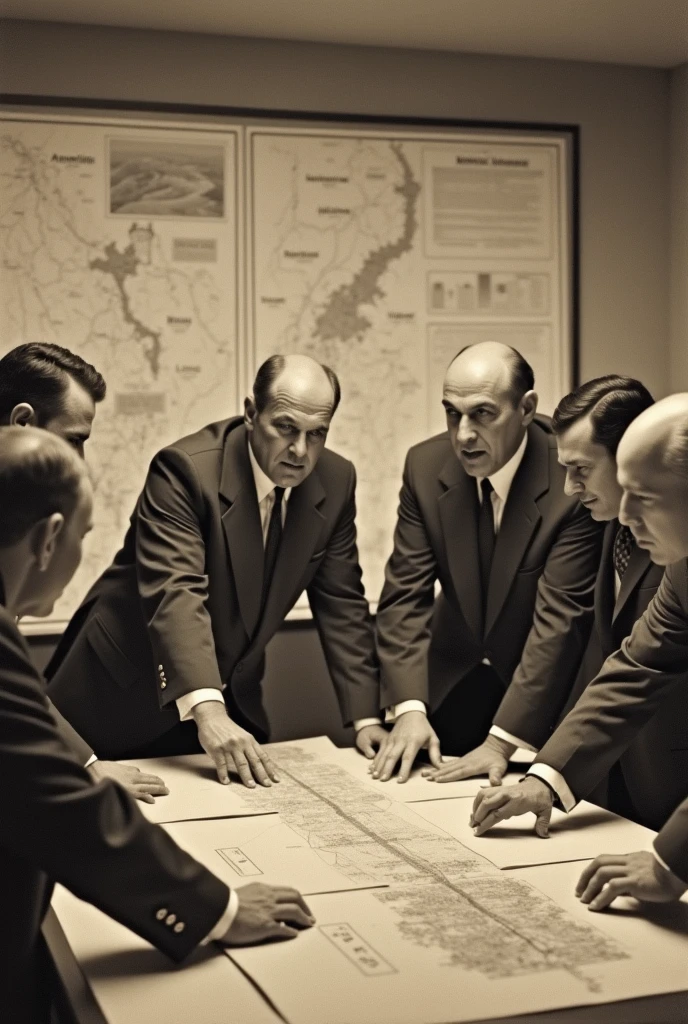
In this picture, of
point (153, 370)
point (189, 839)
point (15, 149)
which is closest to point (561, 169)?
point (153, 370)

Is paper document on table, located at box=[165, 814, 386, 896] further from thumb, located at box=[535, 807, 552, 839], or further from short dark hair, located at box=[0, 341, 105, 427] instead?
short dark hair, located at box=[0, 341, 105, 427]

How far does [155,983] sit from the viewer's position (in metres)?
1.66

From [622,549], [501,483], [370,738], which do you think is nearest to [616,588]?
[622,549]

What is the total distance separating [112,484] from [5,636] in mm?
2973

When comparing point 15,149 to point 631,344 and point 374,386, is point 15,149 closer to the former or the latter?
point 374,386

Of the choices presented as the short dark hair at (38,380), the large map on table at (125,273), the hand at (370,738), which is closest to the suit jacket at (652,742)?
the hand at (370,738)

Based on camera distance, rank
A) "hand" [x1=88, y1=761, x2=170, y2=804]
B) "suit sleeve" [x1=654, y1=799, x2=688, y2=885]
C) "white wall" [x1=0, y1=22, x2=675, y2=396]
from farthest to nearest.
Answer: "white wall" [x1=0, y1=22, x2=675, y2=396], "hand" [x1=88, y1=761, x2=170, y2=804], "suit sleeve" [x1=654, y1=799, x2=688, y2=885]

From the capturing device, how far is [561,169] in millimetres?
4863

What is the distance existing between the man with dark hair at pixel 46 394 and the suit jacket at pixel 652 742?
136 centimetres

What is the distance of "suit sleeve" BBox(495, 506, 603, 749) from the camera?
2938 millimetres

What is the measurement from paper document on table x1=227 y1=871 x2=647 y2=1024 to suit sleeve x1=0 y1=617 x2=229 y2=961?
140 millimetres

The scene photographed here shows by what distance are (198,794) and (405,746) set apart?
21.7 inches

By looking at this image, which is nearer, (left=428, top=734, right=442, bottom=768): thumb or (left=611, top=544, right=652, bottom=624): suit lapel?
(left=611, top=544, right=652, bottom=624): suit lapel

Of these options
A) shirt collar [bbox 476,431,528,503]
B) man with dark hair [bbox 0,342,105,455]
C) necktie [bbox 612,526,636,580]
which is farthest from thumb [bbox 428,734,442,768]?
man with dark hair [bbox 0,342,105,455]
